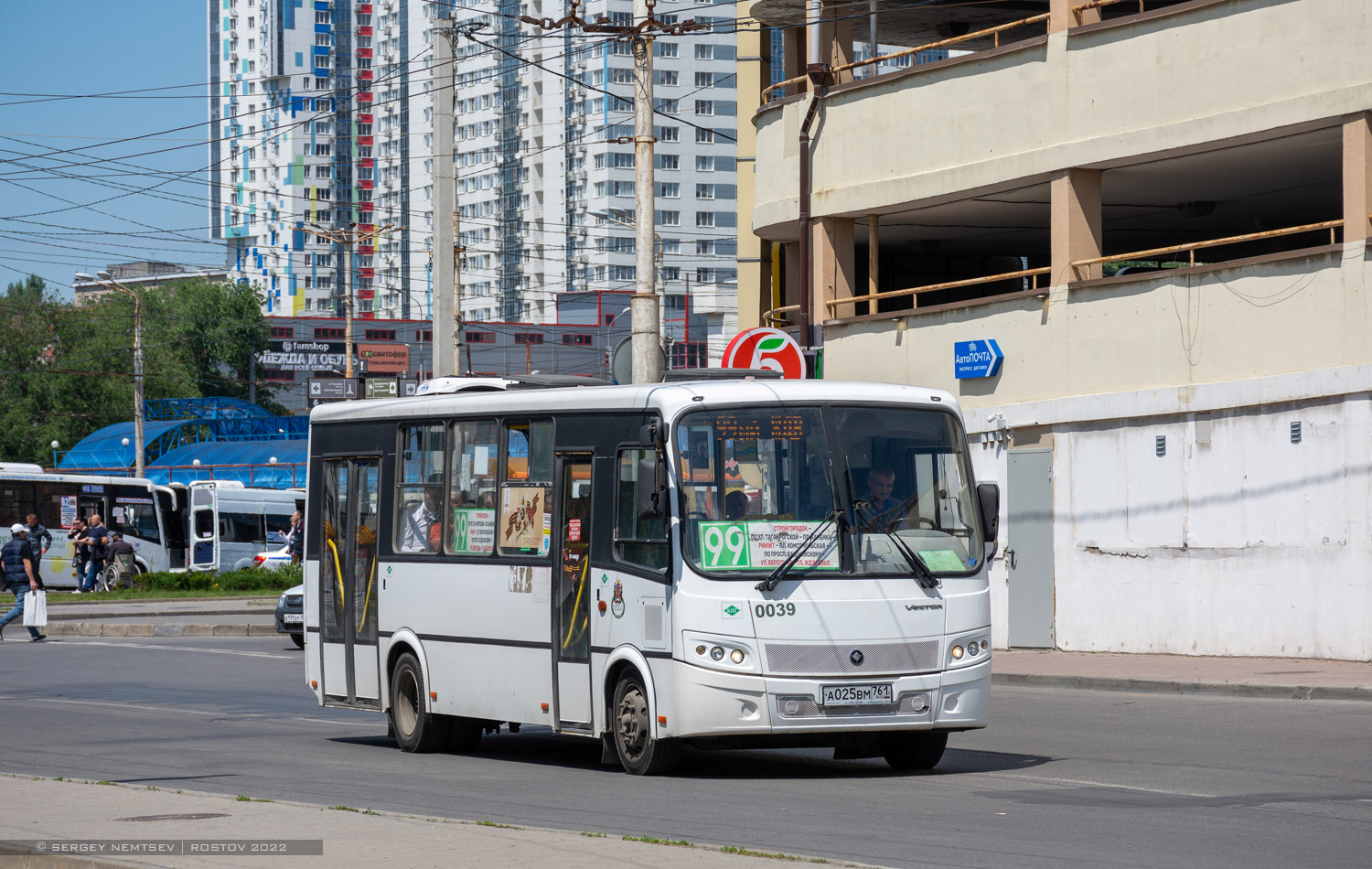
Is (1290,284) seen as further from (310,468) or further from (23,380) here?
(23,380)

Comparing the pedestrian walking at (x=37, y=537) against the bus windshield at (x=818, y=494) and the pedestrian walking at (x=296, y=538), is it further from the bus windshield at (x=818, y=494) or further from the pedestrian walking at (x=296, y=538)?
the bus windshield at (x=818, y=494)

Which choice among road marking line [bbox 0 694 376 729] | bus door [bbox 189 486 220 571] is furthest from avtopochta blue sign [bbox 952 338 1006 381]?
bus door [bbox 189 486 220 571]

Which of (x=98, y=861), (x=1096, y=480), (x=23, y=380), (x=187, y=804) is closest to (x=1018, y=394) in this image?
(x=1096, y=480)

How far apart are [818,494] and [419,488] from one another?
3858 millimetres

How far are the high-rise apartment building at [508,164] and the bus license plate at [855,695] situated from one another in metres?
116

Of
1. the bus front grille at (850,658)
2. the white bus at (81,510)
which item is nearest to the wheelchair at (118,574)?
the white bus at (81,510)

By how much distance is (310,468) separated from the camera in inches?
635

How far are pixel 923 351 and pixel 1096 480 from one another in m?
4.02

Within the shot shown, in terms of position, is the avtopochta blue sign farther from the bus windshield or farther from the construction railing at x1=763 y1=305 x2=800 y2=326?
the bus windshield

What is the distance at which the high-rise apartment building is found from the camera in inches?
5910

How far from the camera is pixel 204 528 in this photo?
201 feet

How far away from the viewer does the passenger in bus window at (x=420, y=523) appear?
47.4 feet

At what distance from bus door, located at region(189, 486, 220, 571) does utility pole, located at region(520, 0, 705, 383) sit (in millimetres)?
39116

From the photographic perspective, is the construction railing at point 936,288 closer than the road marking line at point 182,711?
No
